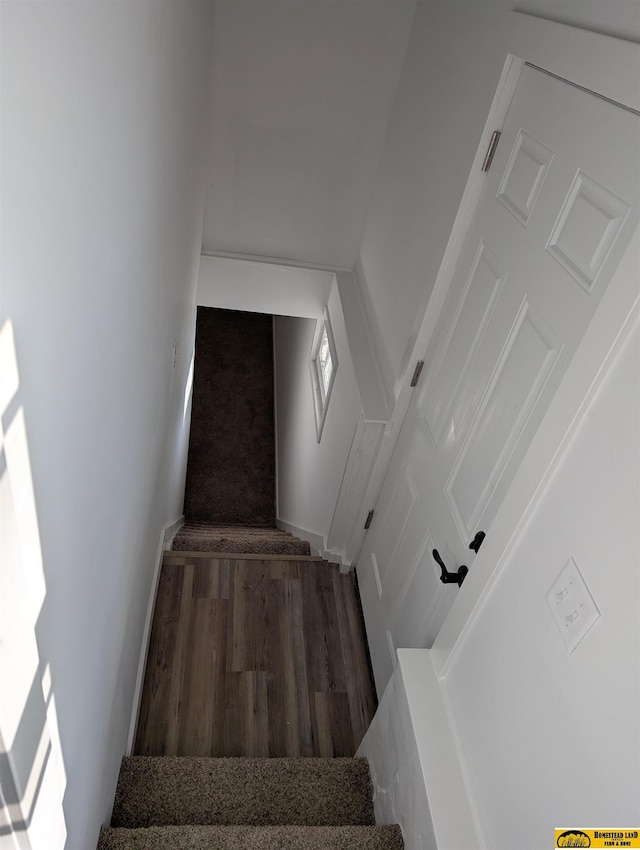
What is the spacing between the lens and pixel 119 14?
2.53ft

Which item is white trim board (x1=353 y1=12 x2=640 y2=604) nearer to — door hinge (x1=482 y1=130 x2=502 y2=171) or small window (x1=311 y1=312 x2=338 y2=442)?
door hinge (x1=482 y1=130 x2=502 y2=171)

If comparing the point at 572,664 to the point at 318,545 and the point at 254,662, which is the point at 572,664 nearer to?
the point at 254,662

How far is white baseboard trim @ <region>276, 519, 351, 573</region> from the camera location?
330 cm

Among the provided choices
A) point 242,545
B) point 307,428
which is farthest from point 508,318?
point 307,428

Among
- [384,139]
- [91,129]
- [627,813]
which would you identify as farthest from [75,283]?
[384,139]

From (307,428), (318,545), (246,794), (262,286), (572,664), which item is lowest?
(572,664)

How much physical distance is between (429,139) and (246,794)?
264 cm

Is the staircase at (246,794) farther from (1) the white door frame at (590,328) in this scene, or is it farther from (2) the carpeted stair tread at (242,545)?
(2) the carpeted stair tread at (242,545)

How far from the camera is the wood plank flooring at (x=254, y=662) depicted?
98.2 inches

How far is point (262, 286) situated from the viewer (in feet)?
13.3

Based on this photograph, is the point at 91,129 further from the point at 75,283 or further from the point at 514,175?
the point at 514,175

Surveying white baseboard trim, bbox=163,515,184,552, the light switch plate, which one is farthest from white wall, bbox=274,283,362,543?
the light switch plate

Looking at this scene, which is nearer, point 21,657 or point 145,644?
point 21,657

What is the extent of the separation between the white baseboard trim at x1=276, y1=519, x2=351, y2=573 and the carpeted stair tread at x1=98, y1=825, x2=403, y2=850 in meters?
1.63
